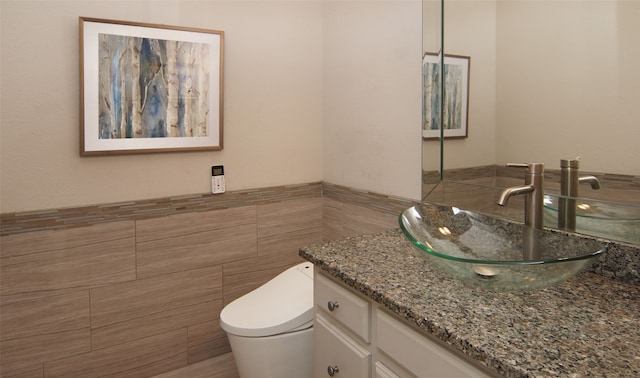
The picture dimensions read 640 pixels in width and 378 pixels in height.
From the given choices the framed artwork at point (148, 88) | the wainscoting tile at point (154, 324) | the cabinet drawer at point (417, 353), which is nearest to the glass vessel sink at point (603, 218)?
the cabinet drawer at point (417, 353)

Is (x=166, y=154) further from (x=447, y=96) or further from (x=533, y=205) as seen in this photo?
(x=533, y=205)

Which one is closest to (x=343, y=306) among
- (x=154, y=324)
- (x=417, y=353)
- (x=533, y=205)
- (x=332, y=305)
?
(x=332, y=305)

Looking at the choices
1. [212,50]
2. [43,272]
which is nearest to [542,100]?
[212,50]

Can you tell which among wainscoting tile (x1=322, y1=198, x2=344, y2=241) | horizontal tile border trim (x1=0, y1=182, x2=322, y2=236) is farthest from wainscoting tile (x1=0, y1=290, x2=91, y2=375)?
wainscoting tile (x1=322, y1=198, x2=344, y2=241)

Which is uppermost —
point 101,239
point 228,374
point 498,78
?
point 498,78

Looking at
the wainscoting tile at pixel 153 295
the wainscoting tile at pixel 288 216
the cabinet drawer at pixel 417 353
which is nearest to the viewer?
the cabinet drawer at pixel 417 353

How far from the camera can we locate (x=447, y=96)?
1775mm

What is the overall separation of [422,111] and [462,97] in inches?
8.4

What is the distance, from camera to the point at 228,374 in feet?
7.52

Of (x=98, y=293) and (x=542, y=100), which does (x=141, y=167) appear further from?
(x=542, y=100)

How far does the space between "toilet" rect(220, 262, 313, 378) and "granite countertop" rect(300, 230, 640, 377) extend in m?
0.49

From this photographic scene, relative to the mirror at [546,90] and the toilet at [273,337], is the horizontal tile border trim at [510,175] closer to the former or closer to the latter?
the mirror at [546,90]

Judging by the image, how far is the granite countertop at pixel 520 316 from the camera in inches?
33.0

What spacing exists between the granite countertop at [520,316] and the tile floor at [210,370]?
1.24 meters
